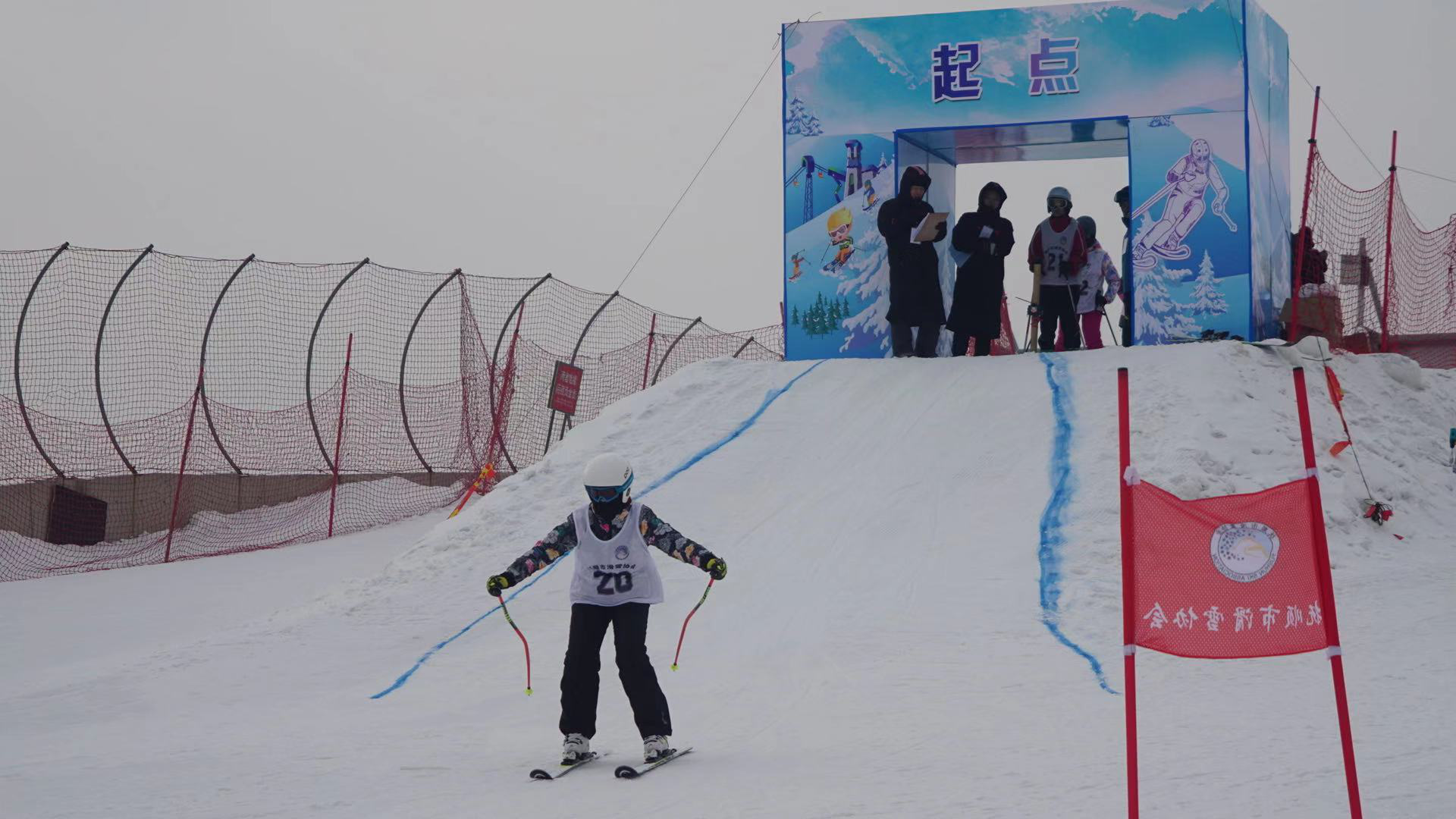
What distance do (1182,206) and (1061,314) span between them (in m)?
1.52

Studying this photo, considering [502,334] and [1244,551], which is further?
[502,334]

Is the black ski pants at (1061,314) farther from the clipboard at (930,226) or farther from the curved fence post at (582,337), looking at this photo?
the curved fence post at (582,337)

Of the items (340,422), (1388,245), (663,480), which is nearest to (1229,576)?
(663,480)

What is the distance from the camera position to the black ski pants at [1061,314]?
46.3ft

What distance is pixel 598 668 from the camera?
6656 millimetres

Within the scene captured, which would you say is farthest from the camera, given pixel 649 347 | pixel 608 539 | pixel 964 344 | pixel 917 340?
pixel 649 347

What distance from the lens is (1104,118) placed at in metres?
14.0

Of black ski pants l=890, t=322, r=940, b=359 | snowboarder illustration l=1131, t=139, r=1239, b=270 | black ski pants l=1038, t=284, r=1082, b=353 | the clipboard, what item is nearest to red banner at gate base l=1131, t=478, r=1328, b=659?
the clipboard

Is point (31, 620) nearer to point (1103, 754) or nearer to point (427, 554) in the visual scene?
point (427, 554)

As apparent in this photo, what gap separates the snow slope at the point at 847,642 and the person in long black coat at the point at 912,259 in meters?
A: 0.52

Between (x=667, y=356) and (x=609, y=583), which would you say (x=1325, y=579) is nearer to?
(x=609, y=583)

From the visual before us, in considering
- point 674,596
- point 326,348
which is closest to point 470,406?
point 326,348

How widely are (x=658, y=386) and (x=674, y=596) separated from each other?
14.1 ft

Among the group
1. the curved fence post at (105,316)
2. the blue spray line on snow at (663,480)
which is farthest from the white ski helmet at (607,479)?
the curved fence post at (105,316)
